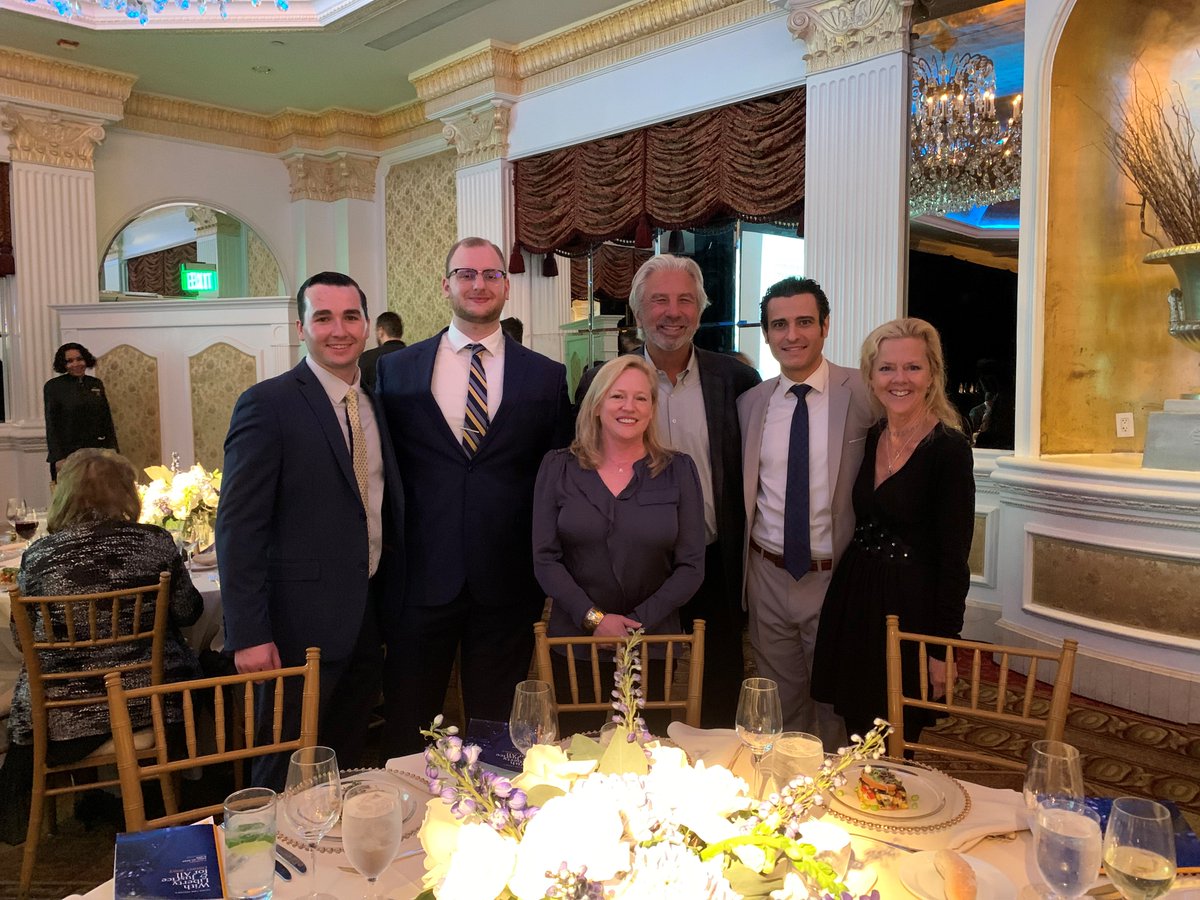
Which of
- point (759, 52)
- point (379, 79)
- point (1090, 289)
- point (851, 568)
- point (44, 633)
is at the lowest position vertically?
point (44, 633)

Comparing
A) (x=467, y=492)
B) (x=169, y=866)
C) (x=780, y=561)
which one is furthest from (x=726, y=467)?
(x=169, y=866)

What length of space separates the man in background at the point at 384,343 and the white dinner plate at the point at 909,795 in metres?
4.81

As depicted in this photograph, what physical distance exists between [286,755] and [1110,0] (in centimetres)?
466

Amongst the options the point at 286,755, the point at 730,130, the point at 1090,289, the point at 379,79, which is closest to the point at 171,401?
the point at 379,79

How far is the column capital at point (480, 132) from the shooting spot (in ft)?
22.3

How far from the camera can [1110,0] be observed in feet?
13.5

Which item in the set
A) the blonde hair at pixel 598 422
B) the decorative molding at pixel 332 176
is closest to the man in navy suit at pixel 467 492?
the blonde hair at pixel 598 422

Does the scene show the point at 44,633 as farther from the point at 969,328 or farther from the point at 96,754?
the point at 969,328

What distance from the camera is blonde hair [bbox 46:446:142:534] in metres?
2.58

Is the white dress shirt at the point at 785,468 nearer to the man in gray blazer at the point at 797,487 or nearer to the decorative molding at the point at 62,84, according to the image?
the man in gray blazer at the point at 797,487

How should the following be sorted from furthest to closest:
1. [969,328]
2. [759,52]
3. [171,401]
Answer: [171,401], [759,52], [969,328]

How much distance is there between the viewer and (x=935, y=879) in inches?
46.5

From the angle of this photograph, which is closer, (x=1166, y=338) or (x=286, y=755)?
(x=286, y=755)

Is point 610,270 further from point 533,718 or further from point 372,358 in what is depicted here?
point 533,718
